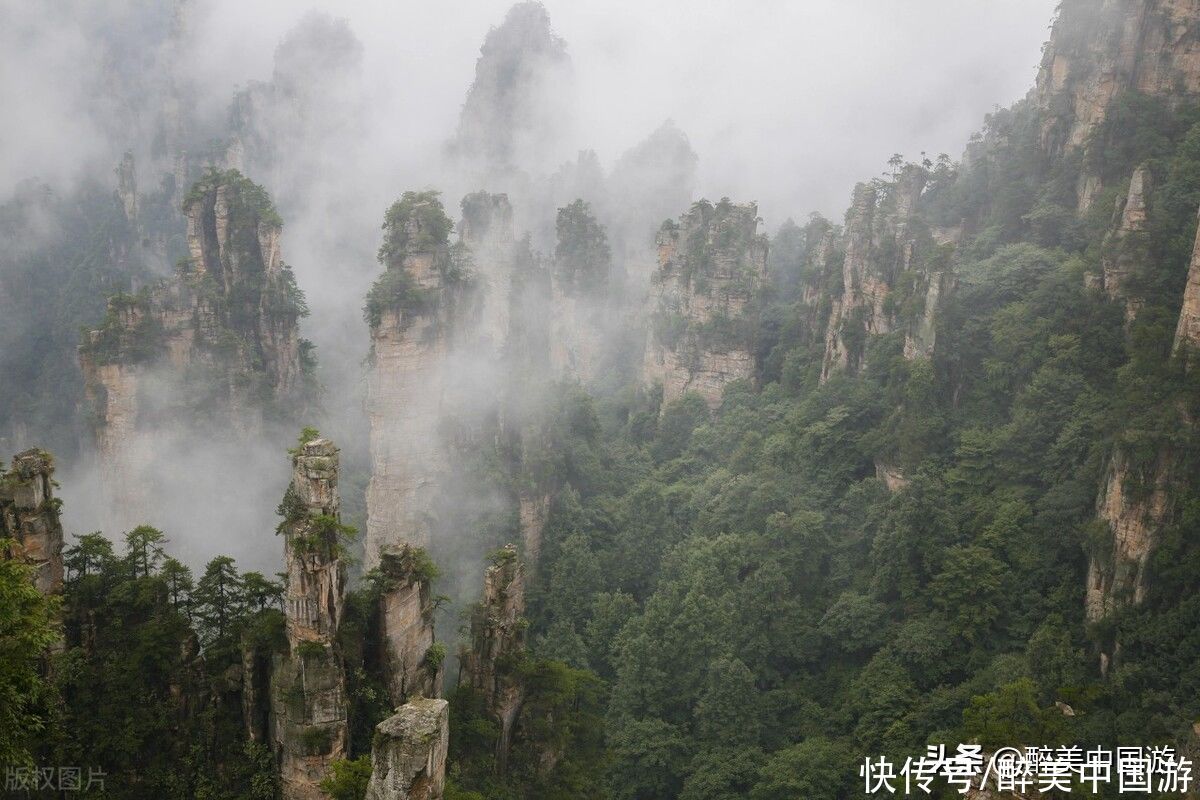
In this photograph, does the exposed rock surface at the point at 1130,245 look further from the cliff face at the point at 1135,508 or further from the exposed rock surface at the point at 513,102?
the exposed rock surface at the point at 513,102

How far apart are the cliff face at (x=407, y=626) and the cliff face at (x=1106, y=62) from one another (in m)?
28.2

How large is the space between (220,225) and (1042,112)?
33.9 m

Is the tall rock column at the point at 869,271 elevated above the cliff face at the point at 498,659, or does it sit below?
above

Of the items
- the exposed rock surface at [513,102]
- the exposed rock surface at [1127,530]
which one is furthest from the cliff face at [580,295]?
the exposed rock surface at [1127,530]

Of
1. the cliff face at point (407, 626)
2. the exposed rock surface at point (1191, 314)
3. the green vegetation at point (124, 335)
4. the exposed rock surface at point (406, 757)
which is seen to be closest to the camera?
the exposed rock surface at point (406, 757)

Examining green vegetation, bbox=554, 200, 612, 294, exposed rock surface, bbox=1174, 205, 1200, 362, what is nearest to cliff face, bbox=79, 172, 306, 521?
green vegetation, bbox=554, 200, 612, 294

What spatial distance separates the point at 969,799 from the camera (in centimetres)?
1677

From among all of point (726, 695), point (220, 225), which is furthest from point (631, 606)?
point (220, 225)

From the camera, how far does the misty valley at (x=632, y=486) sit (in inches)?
750

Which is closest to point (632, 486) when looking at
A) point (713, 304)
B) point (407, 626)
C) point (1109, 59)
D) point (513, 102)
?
point (713, 304)

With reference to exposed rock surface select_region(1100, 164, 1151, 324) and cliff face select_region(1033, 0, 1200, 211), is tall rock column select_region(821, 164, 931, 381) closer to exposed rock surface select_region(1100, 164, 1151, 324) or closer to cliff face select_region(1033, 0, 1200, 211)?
cliff face select_region(1033, 0, 1200, 211)

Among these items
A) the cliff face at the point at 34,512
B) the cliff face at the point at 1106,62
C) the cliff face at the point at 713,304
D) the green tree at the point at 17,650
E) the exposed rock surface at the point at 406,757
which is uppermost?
the cliff face at the point at 1106,62

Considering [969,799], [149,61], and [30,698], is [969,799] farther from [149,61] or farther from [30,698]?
[149,61]

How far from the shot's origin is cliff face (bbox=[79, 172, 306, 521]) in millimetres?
33188
